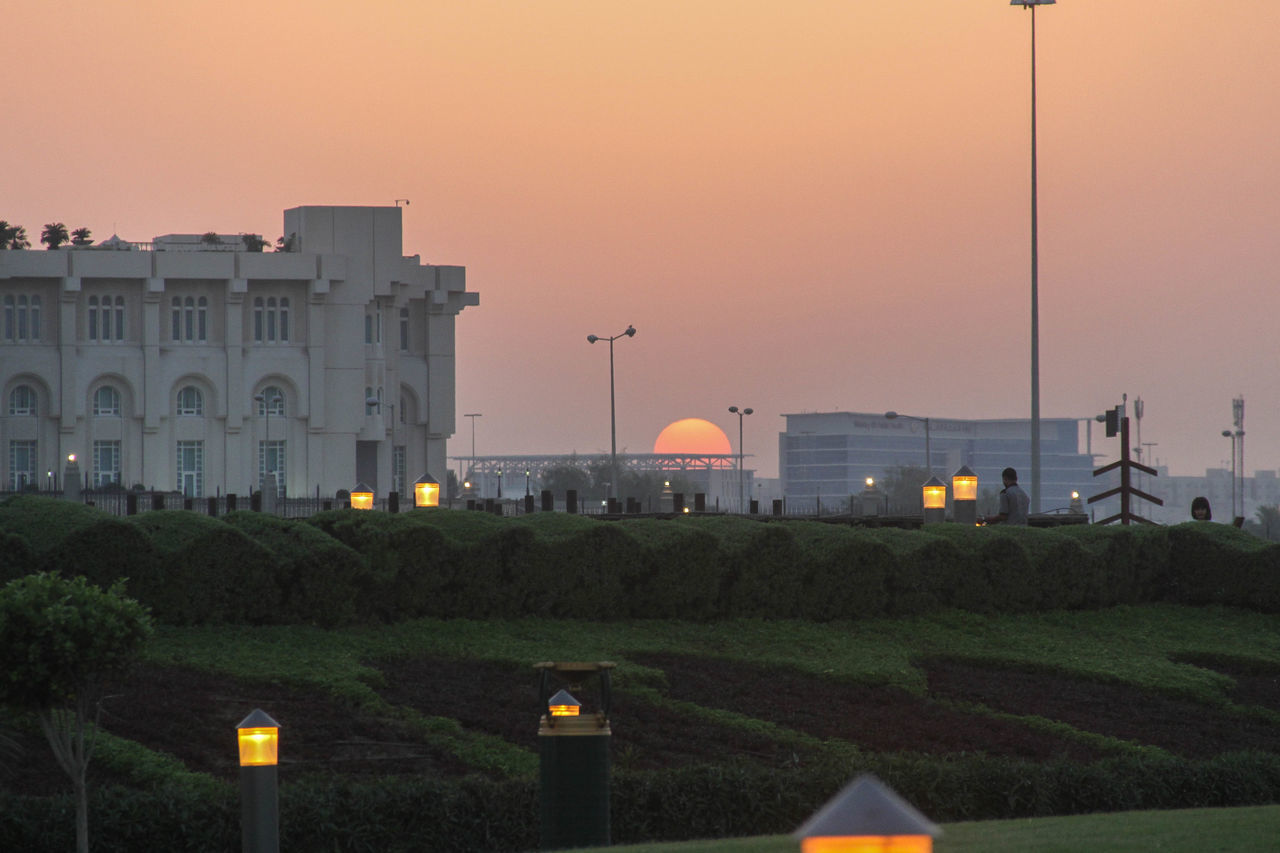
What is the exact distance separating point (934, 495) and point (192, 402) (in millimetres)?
60654

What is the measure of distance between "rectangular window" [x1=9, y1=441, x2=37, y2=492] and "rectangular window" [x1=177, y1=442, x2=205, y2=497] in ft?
21.9

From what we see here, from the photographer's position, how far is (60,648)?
29.7 feet

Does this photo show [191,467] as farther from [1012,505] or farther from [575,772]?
[575,772]

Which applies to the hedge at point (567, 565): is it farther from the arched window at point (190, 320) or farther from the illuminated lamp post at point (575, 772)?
the arched window at point (190, 320)

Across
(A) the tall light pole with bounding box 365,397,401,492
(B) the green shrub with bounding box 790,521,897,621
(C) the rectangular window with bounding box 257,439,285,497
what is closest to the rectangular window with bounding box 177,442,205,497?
(C) the rectangular window with bounding box 257,439,285,497

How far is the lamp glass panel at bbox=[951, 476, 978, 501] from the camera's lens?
23156mm

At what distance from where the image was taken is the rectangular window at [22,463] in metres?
74.7

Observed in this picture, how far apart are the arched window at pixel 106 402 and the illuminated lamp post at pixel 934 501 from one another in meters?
60.7

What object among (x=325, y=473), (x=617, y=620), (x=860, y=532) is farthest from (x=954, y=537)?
(x=325, y=473)

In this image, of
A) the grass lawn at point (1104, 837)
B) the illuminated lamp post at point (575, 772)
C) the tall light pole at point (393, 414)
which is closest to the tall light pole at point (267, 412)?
the tall light pole at point (393, 414)

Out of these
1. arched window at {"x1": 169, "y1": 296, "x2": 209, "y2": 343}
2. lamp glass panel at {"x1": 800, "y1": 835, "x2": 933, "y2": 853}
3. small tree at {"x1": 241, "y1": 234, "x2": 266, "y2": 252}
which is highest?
small tree at {"x1": 241, "y1": 234, "x2": 266, "y2": 252}

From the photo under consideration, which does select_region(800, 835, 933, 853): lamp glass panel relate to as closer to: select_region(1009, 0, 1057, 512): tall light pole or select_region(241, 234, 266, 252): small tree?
select_region(1009, 0, 1057, 512): tall light pole

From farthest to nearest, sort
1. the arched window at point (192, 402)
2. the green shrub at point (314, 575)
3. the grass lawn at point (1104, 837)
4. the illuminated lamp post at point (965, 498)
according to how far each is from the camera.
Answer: the arched window at point (192, 402) < the illuminated lamp post at point (965, 498) < the green shrub at point (314, 575) < the grass lawn at point (1104, 837)

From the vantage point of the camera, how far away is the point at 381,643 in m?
14.8
